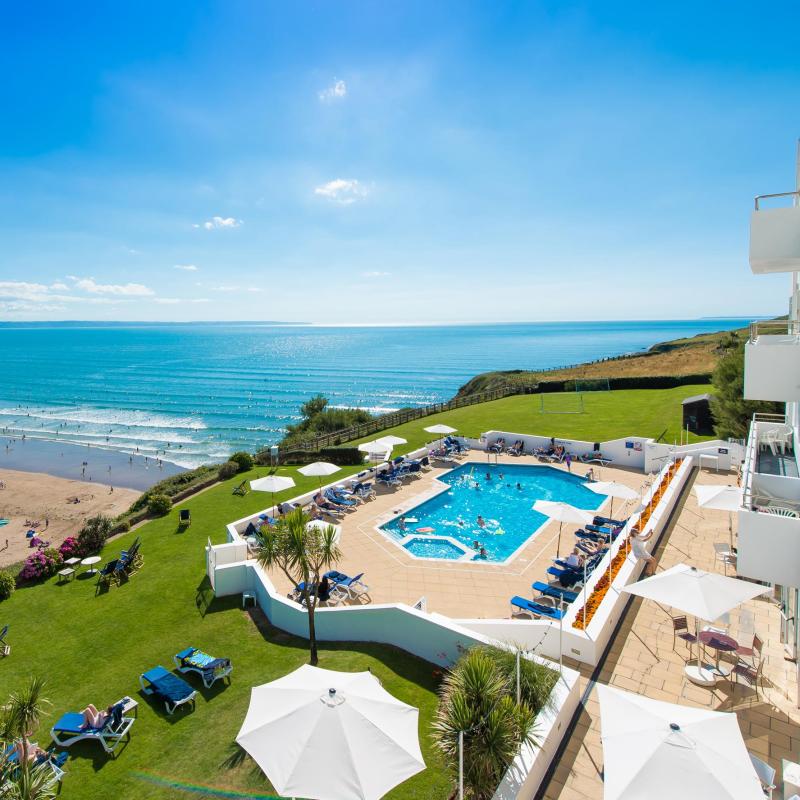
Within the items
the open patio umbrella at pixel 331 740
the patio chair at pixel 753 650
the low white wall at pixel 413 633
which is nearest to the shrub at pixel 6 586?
the low white wall at pixel 413 633

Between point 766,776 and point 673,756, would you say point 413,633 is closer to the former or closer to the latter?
point 673,756

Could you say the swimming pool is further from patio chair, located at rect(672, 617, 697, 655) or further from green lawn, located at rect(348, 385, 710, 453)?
green lawn, located at rect(348, 385, 710, 453)

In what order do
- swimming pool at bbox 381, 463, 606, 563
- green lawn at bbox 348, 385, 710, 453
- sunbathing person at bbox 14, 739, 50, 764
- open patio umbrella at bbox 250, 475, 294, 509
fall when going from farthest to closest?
green lawn at bbox 348, 385, 710, 453 → open patio umbrella at bbox 250, 475, 294, 509 → swimming pool at bbox 381, 463, 606, 563 → sunbathing person at bbox 14, 739, 50, 764

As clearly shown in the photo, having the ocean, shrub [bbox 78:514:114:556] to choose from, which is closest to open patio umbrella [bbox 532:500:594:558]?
shrub [bbox 78:514:114:556]

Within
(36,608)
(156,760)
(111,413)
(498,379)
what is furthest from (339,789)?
(111,413)

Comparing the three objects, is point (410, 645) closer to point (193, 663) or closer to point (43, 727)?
point (193, 663)

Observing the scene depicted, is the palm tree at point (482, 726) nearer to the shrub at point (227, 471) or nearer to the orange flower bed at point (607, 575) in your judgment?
the orange flower bed at point (607, 575)
